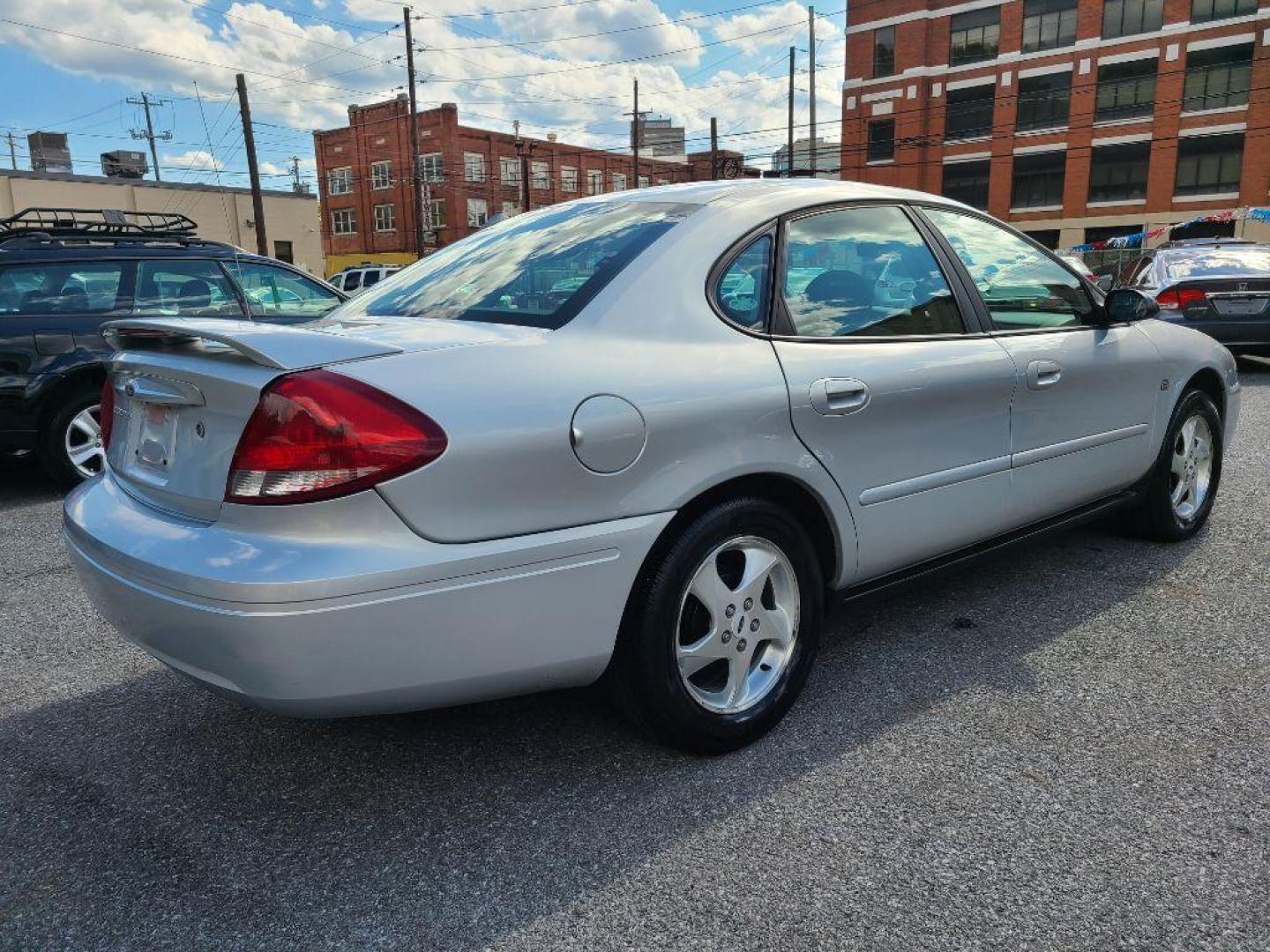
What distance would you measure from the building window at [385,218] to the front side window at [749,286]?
58.2m

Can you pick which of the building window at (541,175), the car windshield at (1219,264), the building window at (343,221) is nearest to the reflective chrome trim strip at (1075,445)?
the car windshield at (1219,264)

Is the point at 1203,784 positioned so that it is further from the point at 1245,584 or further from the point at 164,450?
the point at 164,450

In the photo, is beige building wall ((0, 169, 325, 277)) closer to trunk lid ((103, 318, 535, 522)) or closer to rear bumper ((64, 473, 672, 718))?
trunk lid ((103, 318, 535, 522))

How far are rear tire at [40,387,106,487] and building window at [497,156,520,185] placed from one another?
53.4 m

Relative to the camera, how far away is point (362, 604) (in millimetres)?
1944

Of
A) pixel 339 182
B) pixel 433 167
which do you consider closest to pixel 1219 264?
pixel 433 167

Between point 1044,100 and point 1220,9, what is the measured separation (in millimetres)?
7123

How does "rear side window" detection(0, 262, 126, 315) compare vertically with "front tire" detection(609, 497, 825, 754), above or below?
above

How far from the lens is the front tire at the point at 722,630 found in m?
2.35

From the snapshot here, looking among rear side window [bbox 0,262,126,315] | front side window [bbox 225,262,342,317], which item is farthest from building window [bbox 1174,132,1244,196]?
rear side window [bbox 0,262,126,315]

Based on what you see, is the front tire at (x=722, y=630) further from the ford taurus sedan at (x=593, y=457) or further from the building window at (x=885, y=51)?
the building window at (x=885, y=51)

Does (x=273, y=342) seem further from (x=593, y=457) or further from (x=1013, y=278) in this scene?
(x=1013, y=278)

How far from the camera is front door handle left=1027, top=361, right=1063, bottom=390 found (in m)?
3.34

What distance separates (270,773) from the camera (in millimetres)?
2557
